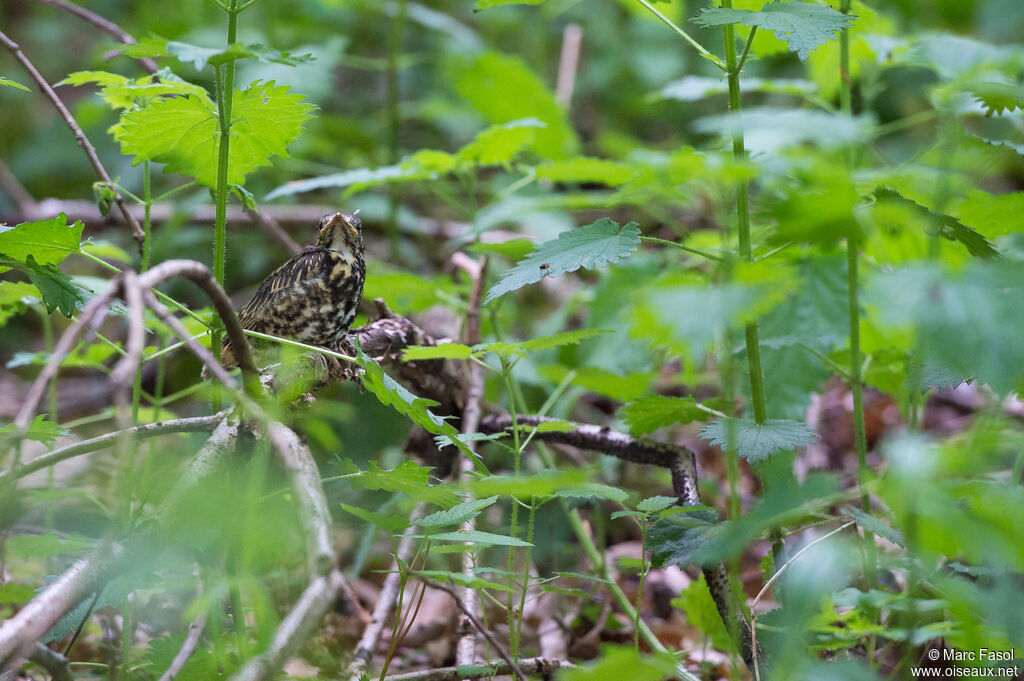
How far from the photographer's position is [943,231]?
1.73 metres

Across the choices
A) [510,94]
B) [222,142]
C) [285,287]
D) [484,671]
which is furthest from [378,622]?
[510,94]

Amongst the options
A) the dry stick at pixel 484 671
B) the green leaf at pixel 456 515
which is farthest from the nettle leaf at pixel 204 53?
the dry stick at pixel 484 671

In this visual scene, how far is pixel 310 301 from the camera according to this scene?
2.10m

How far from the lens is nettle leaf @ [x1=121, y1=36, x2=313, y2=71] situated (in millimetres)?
1410

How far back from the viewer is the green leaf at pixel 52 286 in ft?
5.25

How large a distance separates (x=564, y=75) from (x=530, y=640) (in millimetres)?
3984

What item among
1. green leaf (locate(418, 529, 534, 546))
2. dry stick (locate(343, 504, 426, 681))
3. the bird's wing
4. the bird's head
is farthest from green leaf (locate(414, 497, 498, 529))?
the bird's head

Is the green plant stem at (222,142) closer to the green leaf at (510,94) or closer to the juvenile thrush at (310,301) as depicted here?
the juvenile thrush at (310,301)

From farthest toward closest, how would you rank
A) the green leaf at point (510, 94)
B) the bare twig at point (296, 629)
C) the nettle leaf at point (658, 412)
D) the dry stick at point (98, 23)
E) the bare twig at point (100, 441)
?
the green leaf at point (510, 94) < the dry stick at point (98, 23) < the nettle leaf at point (658, 412) < the bare twig at point (100, 441) < the bare twig at point (296, 629)

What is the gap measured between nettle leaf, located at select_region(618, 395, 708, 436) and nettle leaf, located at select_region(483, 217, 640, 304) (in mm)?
383

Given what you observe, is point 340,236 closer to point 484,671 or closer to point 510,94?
point 484,671

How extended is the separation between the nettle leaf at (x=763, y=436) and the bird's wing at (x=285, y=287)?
109cm

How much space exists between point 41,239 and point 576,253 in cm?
110

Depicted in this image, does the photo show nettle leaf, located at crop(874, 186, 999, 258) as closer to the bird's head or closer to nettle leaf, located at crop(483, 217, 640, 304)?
nettle leaf, located at crop(483, 217, 640, 304)
